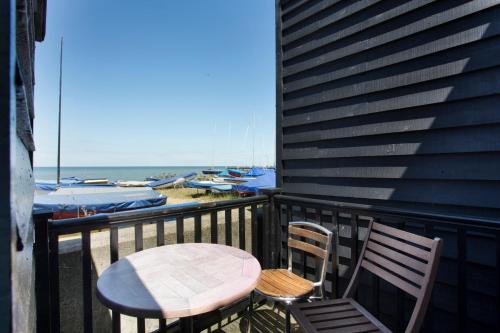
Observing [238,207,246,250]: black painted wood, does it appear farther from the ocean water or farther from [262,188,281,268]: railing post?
the ocean water

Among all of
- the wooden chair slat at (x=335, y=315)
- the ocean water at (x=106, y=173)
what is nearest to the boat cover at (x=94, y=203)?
the wooden chair slat at (x=335, y=315)

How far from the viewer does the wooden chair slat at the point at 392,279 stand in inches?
52.1

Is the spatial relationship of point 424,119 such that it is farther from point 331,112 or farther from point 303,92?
point 303,92

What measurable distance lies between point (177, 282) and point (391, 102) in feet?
7.04

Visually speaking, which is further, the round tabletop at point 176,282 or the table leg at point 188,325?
the table leg at point 188,325

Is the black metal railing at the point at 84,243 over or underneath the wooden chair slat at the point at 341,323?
over

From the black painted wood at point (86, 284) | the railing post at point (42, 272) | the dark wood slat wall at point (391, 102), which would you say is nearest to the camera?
the railing post at point (42, 272)

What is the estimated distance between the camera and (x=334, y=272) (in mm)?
2197

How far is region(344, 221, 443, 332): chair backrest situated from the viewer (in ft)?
4.03

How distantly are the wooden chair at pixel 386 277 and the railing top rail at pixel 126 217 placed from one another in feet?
3.17

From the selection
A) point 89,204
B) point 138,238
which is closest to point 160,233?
point 138,238

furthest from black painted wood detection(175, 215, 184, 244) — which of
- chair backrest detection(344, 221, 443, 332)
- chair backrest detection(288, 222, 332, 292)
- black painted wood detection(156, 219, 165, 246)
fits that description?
chair backrest detection(344, 221, 443, 332)

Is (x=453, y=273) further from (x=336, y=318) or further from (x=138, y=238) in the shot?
(x=138, y=238)

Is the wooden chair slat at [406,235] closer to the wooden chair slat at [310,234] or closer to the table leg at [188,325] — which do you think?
the wooden chair slat at [310,234]
